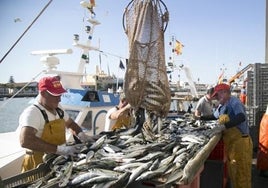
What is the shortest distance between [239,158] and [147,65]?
2.84 m

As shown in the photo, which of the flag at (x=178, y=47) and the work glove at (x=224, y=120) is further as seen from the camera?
the flag at (x=178, y=47)

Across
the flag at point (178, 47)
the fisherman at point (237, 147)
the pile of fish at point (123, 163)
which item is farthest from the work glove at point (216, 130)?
the flag at point (178, 47)

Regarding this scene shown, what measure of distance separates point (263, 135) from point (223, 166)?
180 cm

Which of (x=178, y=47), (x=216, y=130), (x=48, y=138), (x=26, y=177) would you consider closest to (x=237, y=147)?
(x=216, y=130)

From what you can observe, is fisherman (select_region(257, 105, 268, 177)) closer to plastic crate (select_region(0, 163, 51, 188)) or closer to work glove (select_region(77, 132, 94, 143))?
work glove (select_region(77, 132, 94, 143))

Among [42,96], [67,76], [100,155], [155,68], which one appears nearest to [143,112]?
[155,68]

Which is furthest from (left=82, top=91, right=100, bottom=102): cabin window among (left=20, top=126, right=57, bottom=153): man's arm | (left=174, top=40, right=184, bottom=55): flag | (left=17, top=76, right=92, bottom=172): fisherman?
(left=174, top=40, right=184, bottom=55): flag

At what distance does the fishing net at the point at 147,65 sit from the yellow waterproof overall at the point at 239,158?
2141 millimetres

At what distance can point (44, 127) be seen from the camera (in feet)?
11.7

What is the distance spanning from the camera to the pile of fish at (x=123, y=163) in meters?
2.49

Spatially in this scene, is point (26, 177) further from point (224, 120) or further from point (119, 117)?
point (224, 120)

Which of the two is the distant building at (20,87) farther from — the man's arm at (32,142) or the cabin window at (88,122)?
the man's arm at (32,142)

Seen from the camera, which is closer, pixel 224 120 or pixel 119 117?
pixel 224 120

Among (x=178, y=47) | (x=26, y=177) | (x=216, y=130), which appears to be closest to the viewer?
(x=26, y=177)
